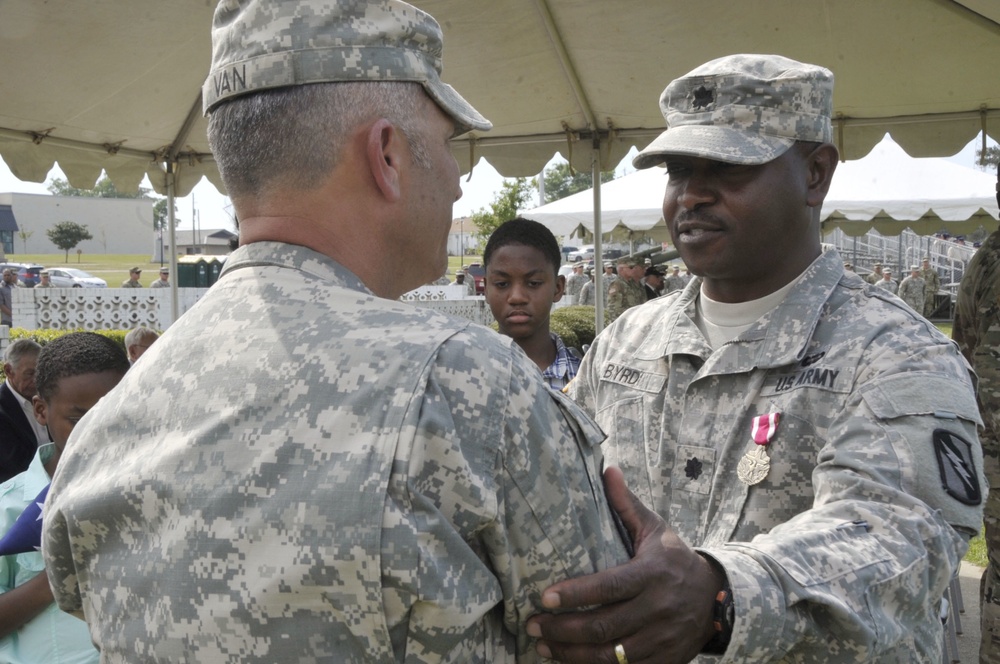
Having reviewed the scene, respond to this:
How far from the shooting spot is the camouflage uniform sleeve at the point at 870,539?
1.54 metres

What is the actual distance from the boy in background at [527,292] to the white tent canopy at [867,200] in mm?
9167

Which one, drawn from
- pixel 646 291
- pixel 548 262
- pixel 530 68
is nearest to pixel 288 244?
pixel 548 262

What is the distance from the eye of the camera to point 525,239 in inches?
172

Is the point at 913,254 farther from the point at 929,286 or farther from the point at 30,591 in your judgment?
the point at 30,591

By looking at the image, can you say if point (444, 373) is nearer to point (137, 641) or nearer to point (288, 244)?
point (288, 244)

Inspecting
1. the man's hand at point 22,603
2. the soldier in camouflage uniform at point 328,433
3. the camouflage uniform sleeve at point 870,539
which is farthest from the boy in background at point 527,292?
the soldier in camouflage uniform at point 328,433

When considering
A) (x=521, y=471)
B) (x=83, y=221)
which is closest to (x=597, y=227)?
(x=521, y=471)

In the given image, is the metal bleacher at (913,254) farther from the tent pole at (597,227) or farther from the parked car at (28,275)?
the parked car at (28,275)

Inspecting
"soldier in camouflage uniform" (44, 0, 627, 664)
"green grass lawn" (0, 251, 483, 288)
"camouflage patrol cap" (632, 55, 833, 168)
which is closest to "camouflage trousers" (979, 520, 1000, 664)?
"camouflage patrol cap" (632, 55, 833, 168)

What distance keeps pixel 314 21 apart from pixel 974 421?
4.87 feet

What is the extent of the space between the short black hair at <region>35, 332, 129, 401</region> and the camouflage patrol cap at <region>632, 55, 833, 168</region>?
2.29 meters

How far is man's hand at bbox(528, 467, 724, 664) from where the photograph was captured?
126cm

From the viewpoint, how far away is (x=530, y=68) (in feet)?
18.0

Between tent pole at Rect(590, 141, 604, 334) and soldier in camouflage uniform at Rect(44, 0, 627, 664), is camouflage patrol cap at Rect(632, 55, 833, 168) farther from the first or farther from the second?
tent pole at Rect(590, 141, 604, 334)
